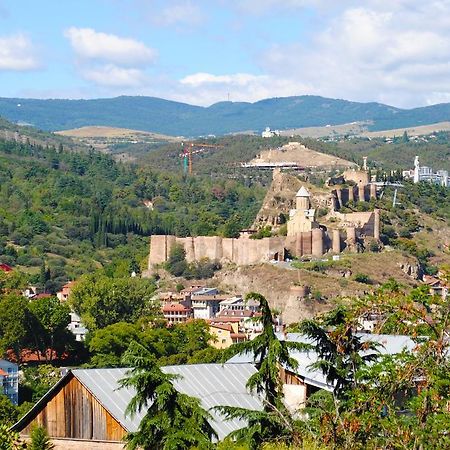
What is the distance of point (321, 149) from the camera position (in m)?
166

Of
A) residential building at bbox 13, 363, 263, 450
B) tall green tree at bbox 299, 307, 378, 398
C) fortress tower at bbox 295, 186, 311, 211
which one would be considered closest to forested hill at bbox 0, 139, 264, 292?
fortress tower at bbox 295, 186, 311, 211

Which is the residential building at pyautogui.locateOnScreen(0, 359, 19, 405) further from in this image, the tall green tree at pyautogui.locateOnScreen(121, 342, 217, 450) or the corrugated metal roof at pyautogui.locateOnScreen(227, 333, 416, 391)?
the tall green tree at pyautogui.locateOnScreen(121, 342, 217, 450)

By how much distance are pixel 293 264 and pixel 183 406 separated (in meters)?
68.8

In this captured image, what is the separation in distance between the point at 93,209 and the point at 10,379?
230ft

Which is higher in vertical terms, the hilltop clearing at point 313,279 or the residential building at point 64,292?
the hilltop clearing at point 313,279

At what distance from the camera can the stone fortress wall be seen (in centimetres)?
8456

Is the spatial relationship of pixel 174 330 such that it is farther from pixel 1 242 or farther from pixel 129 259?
pixel 1 242

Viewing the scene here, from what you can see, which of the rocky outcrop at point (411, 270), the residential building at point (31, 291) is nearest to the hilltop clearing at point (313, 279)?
the rocky outcrop at point (411, 270)

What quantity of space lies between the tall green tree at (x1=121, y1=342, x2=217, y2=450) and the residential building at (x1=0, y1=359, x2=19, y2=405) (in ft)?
105

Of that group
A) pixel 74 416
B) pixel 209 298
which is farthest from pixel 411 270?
pixel 74 416

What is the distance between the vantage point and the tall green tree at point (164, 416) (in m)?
13.2

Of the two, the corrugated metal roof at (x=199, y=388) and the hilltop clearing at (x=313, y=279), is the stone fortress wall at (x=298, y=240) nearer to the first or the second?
the hilltop clearing at (x=313, y=279)

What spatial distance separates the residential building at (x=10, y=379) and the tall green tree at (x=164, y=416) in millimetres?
31970

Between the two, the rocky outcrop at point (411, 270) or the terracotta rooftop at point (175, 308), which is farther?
the rocky outcrop at point (411, 270)
